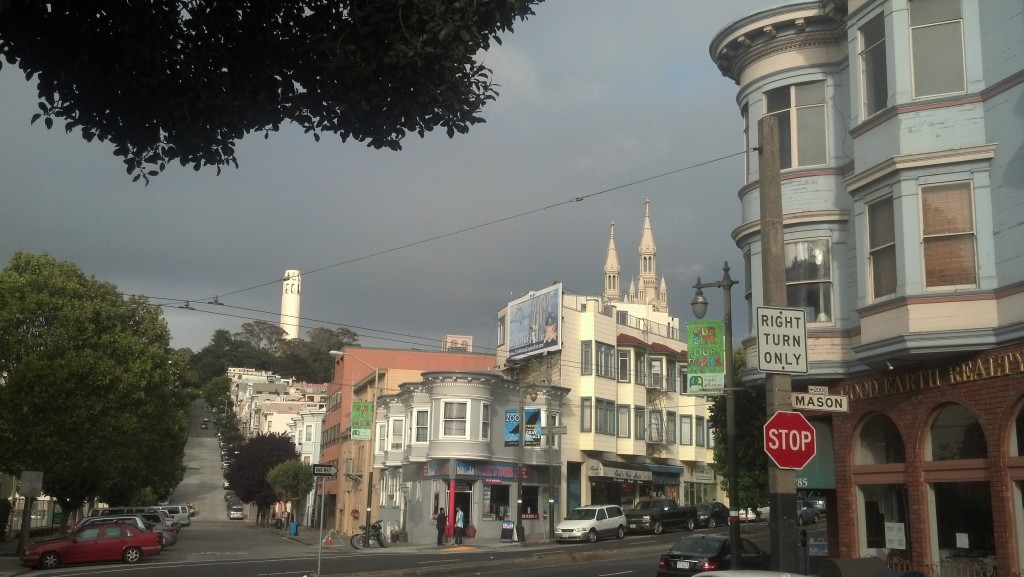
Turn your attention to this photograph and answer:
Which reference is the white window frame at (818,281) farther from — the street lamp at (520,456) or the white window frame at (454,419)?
the white window frame at (454,419)

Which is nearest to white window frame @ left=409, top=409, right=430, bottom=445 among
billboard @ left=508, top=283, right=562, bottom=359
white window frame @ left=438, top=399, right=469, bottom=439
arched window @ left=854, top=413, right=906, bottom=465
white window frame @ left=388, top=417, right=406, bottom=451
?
white window frame @ left=438, top=399, right=469, bottom=439

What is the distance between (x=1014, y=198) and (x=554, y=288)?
40444 millimetres

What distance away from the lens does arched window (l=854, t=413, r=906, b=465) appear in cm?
1823

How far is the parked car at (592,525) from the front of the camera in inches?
1770

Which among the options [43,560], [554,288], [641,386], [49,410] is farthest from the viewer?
[641,386]

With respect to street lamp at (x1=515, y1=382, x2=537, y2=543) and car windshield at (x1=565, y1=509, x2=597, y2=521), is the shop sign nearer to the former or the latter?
street lamp at (x1=515, y1=382, x2=537, y2=543)

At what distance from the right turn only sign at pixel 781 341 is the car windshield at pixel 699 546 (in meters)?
13.3

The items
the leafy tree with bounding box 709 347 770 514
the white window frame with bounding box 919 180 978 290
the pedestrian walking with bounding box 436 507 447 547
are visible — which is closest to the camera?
the white window frame with bounding box 919 180 978 290

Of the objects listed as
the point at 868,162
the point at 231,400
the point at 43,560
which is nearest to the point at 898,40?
the point at 868,162

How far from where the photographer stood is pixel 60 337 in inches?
1581

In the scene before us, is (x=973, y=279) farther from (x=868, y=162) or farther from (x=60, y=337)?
(x=60, y=337)

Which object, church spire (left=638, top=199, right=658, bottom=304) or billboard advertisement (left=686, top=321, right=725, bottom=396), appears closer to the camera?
billboard advertisement (left=686, top=321, right=725, bottom=396)

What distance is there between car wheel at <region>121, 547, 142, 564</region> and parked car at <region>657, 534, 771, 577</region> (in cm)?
2042

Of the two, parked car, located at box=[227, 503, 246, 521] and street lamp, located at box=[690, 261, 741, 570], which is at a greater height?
street lamp, located at box=[690, 261, 741, 570]
